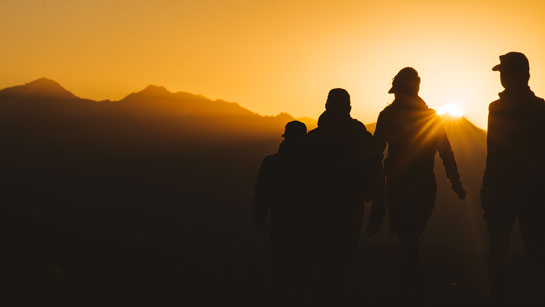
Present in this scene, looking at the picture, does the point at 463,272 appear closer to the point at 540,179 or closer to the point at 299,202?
the point at 540,179

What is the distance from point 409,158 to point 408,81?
95 centimetres

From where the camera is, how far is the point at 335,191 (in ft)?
16.4

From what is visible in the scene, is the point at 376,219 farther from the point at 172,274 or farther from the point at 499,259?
the point at 172,274

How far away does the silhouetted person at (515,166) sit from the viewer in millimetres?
5738

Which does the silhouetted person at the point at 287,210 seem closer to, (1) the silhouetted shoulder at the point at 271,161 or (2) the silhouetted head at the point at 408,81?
(1) the silhouetted shoulder at the point at 271,161

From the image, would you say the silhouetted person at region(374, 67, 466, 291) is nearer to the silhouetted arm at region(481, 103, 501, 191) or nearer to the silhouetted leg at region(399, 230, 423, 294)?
the silhouetted leg at region(399, 230, 423, 294)

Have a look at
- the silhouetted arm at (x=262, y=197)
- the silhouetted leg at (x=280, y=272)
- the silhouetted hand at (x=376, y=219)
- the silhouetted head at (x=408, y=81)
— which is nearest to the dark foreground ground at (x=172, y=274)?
the silhouetted arm at (x=262, y=197)

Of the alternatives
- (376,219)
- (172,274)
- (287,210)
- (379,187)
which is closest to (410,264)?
(376,219)

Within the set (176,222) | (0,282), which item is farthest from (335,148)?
(176,222)

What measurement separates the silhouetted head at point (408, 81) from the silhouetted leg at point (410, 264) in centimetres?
173

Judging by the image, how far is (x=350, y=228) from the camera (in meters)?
5.09

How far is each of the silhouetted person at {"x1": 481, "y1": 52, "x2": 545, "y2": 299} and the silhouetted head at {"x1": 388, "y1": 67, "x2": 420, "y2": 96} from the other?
93 cm

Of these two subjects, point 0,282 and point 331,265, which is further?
point 0,282

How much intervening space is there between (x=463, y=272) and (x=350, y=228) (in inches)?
214
